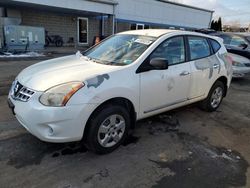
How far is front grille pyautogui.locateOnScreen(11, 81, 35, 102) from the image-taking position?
9.16ft

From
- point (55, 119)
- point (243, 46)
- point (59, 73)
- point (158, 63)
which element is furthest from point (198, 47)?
point (243, 46)

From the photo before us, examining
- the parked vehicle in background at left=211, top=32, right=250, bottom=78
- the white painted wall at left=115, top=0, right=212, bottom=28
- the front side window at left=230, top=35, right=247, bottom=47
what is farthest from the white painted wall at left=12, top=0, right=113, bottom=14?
the front side window at left=230, top=35, right=247, bottom=47

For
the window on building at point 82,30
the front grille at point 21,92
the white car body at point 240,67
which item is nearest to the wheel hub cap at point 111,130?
the front grille at point 21,92

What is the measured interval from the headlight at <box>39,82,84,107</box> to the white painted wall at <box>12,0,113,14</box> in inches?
448

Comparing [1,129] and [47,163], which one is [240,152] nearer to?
[47,163]

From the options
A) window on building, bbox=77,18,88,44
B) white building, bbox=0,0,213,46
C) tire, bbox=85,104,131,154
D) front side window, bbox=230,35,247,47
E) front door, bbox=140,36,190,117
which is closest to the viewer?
tire, bbox=85,104,131,154

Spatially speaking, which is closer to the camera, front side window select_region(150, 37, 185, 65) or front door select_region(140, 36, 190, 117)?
front door select_region(140, 36, 190, 117)

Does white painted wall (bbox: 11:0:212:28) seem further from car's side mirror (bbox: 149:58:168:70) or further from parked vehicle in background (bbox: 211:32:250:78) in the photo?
car's side mirror (bbox: 149:58:168:70)

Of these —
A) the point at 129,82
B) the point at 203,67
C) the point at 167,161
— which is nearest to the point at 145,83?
the point at 129,82

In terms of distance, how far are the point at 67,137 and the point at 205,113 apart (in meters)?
3.30

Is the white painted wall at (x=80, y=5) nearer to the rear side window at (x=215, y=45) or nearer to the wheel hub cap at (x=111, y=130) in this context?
the rear side window at (x=215, y=45)

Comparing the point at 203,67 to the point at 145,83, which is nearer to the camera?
A: the point at 145,83

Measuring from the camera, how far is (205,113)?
16.4ft

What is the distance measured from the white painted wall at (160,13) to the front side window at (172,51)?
1542 cm
